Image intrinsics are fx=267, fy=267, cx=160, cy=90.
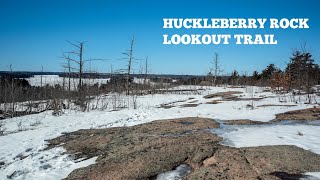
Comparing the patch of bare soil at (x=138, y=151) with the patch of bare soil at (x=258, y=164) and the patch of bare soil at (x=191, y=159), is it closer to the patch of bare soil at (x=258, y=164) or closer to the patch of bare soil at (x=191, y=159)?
the patch of bare soil at (x=191, y=159)

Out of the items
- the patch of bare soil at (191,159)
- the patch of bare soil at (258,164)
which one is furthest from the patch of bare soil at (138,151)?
the patch of bare soil at (258,164)

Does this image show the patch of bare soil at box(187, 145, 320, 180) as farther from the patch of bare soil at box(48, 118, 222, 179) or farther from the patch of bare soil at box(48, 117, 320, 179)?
the patch of bare soil at box(48, 118, 222, 179)

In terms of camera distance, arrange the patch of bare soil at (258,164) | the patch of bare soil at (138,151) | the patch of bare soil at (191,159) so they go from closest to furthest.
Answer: the patch of bare soil at (258,164)
the patch of bare soil at (191,159)
the patch of bare soil at (138,151)

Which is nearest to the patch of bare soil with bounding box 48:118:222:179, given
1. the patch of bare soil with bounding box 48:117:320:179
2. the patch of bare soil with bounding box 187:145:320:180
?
the patch of bare soil with bounding box 48:117:320:179

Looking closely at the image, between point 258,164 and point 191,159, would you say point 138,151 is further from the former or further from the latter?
point 258,164

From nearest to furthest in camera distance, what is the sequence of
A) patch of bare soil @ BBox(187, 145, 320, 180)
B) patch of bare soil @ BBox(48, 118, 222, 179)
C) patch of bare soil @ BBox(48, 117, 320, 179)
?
patch of bare soil @ BBox(187, 145, 320, 180) < patch of bare soil @ BBox(48, 117, 320, 179) < patch of bare soil @ BBox(48, 118, 222, 179)

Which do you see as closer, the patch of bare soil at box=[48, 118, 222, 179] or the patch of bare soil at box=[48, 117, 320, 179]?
the patch of bare soil at box=[48, 117, 320, 179]

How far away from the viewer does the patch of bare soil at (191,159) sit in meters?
4.02

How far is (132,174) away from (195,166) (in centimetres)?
105

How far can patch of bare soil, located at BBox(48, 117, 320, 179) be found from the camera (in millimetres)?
4016

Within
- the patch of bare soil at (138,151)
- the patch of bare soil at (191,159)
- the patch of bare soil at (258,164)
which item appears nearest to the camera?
the patch of bare soil at (258,164)

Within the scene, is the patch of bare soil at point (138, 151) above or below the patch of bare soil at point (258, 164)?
below

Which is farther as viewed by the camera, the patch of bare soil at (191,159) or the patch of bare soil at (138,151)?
the patch of bare soil at (138,151)

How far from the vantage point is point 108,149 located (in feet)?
19.3
